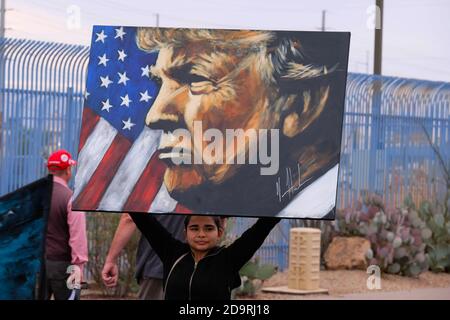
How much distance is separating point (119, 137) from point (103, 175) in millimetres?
173

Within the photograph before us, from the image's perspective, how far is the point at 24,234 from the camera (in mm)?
7008

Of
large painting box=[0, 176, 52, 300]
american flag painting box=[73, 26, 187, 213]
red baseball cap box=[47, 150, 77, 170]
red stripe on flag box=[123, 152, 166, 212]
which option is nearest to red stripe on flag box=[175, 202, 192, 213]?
american flag painting box=[73, 26, 187, 213]

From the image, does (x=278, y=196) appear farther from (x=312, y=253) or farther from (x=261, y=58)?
(x=312, y=253)

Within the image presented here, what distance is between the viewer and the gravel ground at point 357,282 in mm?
14750

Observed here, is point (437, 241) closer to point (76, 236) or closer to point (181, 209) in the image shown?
point (76, 236)

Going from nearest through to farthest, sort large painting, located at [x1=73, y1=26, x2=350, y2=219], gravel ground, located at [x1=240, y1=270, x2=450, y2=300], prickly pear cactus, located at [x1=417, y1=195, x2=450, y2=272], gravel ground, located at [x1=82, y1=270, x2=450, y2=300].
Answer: large painting, located at [x1=73, y1=26, x2=350, y2=219], gravel ground, located at [x1=82, y1=270, x2=450, y2=300], gravel ground, located at [x1=240, y1=270, x2=450, y2=300], prickly pear cactus, located at [x1=417, y1=195, x2=450, y2=272]

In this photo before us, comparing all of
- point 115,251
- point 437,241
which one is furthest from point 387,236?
point 115,251

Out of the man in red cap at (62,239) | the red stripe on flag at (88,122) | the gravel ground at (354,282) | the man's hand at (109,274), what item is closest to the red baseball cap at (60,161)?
the man in red cap at (62,239)

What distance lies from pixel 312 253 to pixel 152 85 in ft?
31.2

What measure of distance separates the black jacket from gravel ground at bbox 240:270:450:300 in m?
8.32

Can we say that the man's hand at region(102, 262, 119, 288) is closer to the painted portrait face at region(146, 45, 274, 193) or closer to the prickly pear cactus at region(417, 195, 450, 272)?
the painted portrait face at region(146, 45, 274, 193)
